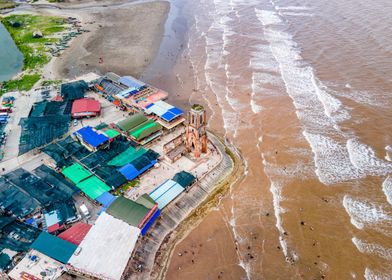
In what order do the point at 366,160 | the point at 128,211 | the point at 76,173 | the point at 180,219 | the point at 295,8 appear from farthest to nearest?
the point at 295,8 < the point at 366,160 < the point at 76,173 < the point at 180,219 < the point at 128,211

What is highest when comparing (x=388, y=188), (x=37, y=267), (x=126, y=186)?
(x=37, y=267)

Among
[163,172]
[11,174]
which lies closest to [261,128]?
[163,172]

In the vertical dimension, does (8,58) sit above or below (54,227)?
below

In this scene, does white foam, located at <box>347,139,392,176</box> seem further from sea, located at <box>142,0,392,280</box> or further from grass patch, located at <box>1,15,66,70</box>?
grass patch, located at <box>1,15,66,70</box>

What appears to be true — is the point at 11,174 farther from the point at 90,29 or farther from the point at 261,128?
the point at 90,29

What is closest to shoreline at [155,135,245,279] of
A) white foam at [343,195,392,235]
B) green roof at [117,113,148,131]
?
white foam at [343,195,392,235]

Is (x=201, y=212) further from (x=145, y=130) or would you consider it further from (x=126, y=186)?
(x=145, y=130)

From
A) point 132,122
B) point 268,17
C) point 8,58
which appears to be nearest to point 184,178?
point 132,122

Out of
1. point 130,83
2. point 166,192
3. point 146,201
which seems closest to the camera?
point 146,201
